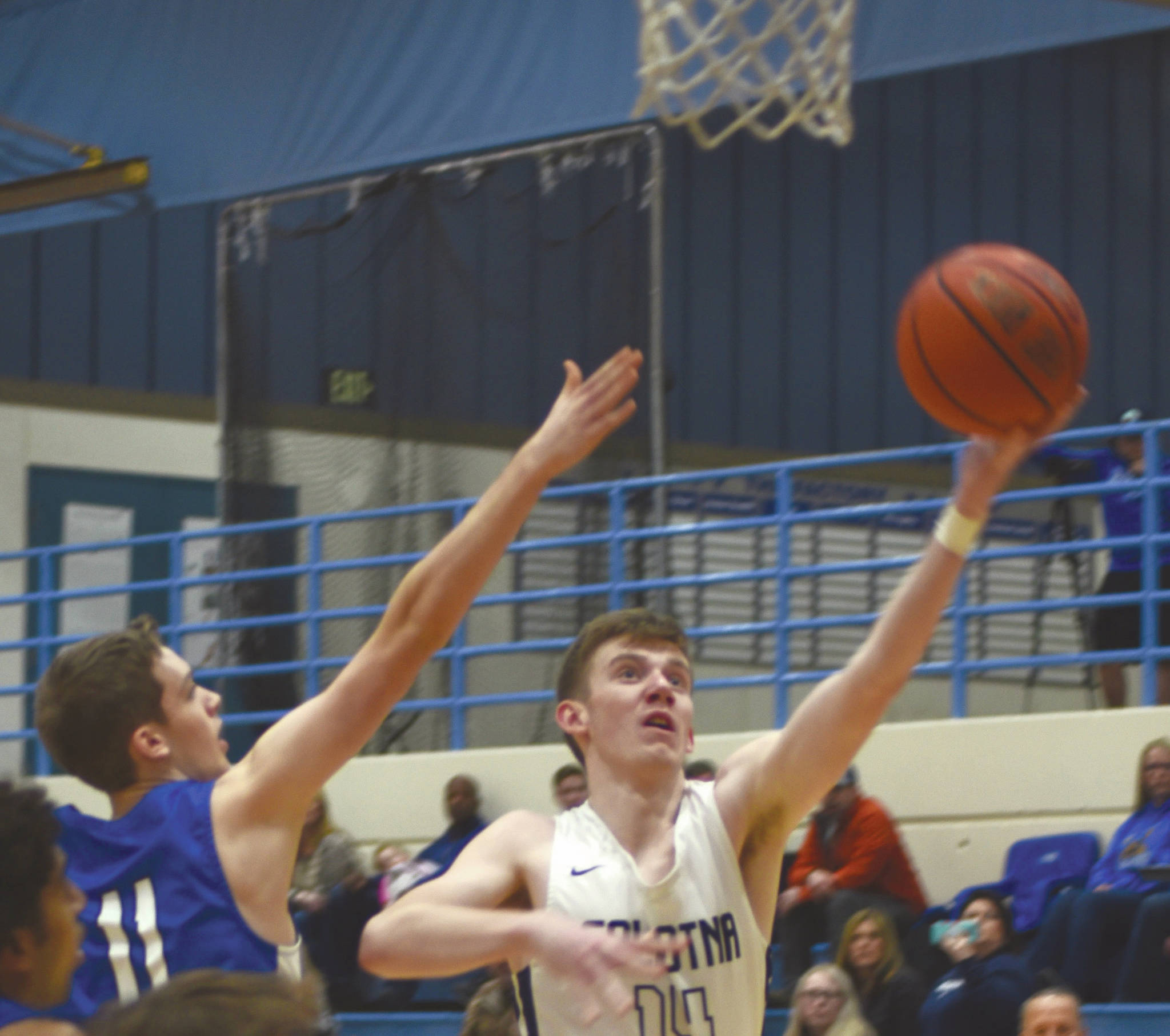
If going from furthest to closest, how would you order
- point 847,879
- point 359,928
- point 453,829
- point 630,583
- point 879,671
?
point 630,583 < point 453,829 < point 359,928 < point 847,879 < point 879,671

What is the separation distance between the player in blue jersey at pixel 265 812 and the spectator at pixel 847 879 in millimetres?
4960

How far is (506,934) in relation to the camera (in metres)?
2.91

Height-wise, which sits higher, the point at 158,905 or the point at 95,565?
the point at 95,565

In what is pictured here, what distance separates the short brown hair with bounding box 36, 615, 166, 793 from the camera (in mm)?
2889

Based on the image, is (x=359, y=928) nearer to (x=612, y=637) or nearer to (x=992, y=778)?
(x=992, y=778)

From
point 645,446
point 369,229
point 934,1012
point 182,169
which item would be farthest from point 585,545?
point 934,1012

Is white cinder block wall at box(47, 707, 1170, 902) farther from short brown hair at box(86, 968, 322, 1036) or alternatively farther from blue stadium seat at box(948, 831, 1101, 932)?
short brown hair at box(86, 968, 322, 1036)

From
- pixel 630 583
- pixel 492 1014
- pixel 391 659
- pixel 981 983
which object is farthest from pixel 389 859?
pixel 391 659

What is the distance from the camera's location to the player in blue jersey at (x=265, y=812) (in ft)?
8.92

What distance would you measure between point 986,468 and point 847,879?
4.88m

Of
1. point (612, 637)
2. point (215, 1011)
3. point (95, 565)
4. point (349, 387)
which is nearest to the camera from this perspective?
point (215, 1011)

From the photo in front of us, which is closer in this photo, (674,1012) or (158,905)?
(158,905)

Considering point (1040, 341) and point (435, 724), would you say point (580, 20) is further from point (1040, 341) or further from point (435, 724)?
point (1040, 341)

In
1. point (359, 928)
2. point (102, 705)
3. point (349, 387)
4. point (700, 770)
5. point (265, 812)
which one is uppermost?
point (349, 387)
